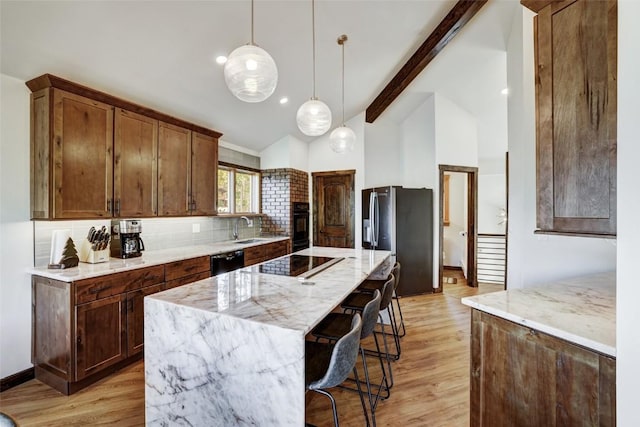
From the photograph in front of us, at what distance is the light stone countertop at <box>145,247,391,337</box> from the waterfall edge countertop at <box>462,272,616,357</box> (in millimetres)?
770

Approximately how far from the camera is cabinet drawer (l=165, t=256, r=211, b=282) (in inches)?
109

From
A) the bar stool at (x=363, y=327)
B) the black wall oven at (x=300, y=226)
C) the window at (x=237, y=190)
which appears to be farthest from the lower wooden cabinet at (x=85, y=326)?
the black wall oven at (x=300, y=226)

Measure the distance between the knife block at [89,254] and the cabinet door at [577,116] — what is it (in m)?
3.23

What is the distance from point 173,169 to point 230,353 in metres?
2.54

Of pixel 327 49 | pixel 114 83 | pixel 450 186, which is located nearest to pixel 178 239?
pixel 114 83

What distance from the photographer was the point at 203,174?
3639 mm

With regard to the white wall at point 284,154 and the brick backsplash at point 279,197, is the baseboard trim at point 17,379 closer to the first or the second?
the brick backsplash at point 279,197

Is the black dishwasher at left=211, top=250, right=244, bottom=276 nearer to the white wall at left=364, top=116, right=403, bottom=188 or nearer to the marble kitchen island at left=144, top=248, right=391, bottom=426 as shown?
the marble kitchen island at left=144, top=248, right=391, bottom=426

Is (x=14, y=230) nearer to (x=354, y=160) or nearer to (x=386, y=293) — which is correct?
(x=386, y=293)

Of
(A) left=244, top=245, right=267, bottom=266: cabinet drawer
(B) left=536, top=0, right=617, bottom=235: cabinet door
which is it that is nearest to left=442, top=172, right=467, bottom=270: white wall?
(A) left=244, top=245, right=267, bottom=266: cabinet drawer

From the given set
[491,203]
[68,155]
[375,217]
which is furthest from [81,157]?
[491,203]

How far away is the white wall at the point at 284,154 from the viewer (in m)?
5.00

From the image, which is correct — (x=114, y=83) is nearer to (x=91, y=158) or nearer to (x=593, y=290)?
(x=91, y=158)

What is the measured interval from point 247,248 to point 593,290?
341 centimetres
